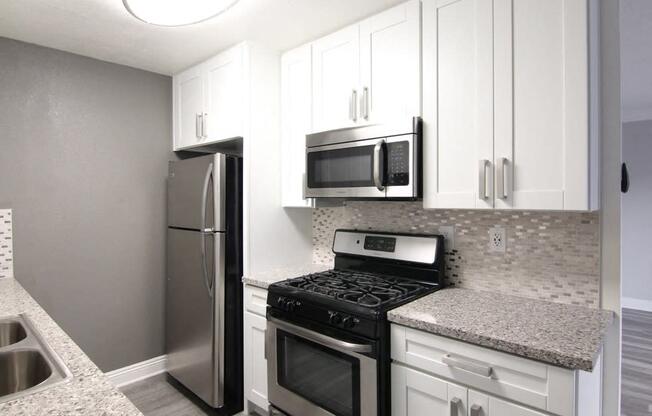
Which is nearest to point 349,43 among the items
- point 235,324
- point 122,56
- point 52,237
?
point 122,56

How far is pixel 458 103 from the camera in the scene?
167cm

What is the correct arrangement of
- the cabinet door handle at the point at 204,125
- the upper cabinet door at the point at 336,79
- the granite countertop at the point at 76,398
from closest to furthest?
1. the granite countertop at the point at 76,398
2. the upper cabinet door at the point at 336,79
3. the cabinet door handle at the point at 204,125

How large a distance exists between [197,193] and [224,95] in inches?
25.8

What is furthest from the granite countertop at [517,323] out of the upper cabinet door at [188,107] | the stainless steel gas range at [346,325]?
the upper cabinet door at [188,107]

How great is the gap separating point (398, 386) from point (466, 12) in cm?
159

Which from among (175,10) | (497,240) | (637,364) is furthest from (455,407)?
(637,364)

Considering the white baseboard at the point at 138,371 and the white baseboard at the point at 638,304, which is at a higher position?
the white baseboard at the point at 138,371

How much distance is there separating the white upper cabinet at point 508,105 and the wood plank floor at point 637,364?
1943mm

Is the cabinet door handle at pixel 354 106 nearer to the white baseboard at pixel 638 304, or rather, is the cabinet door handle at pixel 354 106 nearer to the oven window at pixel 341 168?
the oven window at pixel 341 168

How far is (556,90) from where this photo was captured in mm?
1424

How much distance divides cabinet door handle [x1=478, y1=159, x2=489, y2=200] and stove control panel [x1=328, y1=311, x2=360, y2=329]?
736 millimetres

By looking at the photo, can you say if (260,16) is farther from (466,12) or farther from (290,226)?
(290,226)

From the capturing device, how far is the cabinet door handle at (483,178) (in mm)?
1568

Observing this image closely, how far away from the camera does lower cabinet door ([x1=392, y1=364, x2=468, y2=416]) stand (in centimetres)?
136
